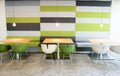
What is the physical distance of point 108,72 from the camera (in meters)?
5.04

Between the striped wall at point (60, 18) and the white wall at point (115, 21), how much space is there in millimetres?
187

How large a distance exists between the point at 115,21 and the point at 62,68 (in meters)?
3.67

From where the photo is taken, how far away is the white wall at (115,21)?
7.45m

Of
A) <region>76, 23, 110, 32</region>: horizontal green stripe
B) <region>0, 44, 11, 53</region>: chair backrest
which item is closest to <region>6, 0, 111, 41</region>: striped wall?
<region>76, 23, 110, 32</region>: horizontal green stripe

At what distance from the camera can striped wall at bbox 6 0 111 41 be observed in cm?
746

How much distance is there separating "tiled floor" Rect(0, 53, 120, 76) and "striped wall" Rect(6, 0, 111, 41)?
1.66 m

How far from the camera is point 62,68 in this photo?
543 centimetres

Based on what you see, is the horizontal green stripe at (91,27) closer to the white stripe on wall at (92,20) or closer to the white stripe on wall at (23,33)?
the white stripe on wall at (92,20)

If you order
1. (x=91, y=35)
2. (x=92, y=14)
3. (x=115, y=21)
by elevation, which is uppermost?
(x=92, y=14)

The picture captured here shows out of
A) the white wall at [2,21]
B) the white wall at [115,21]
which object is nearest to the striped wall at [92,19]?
the white wall at [115,21]

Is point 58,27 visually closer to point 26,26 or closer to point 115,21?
point 26,26

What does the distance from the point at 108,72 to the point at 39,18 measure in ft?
13.1

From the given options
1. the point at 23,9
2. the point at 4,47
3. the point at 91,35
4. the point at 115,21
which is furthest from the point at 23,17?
the point at 115,21

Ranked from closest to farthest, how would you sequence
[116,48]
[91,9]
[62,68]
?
[62,68] → [116,48] → [91,9]
